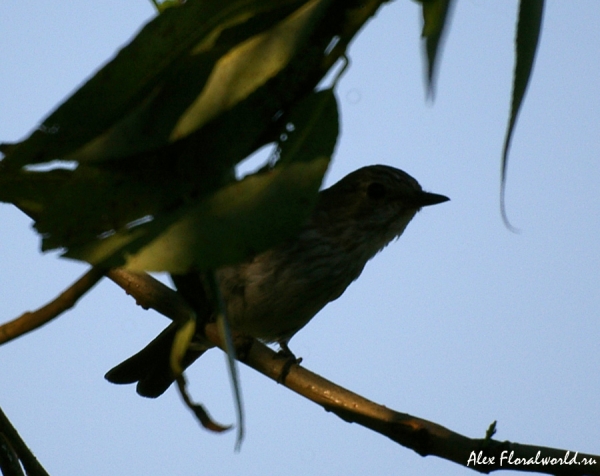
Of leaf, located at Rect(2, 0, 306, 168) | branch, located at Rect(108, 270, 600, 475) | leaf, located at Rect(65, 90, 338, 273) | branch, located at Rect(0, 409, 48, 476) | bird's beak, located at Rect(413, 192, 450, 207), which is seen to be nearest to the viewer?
leaf, located at Rect(65, 90, 338, 273)

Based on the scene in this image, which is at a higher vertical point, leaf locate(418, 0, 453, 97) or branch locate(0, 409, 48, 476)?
leaf locate(418, 0, 453, 97)

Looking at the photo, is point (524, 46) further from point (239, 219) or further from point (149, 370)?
point (149, 370)

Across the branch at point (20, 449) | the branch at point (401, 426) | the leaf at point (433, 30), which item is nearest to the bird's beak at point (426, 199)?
the branch at point (401, 426)

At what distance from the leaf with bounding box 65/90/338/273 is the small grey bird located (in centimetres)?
237

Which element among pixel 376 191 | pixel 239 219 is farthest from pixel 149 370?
pixel 239 219

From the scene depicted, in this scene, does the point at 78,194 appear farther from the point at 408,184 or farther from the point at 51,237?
the point at 408,184

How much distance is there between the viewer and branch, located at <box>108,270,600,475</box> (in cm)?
240

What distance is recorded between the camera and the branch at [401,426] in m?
2.40

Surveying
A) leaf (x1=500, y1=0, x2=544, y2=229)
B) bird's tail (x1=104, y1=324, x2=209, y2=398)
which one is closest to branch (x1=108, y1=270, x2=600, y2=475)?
leaf (x1=500, y1=0, x2=544, y2=229)

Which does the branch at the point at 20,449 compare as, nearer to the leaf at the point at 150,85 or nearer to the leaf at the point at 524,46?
the leaf at the point at 150,85

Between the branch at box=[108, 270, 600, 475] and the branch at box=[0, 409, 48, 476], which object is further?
the branch at box=[0, 409, 48, 476]

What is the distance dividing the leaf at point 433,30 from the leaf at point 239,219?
24 cm

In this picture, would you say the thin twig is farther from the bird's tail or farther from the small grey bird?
the bird's tail

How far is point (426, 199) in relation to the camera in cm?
539
